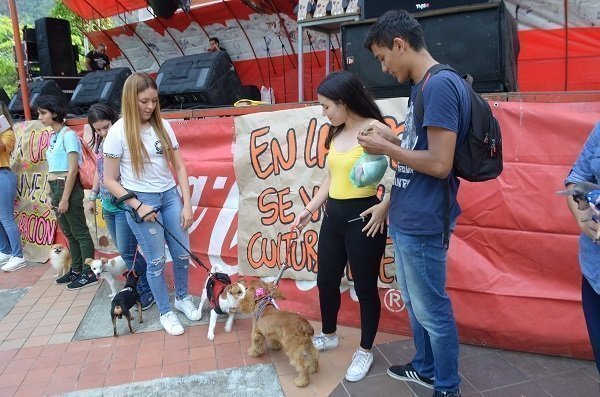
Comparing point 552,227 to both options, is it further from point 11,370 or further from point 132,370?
point 11,370

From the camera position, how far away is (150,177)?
3.19 m

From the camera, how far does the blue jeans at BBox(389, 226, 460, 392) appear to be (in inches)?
78.4

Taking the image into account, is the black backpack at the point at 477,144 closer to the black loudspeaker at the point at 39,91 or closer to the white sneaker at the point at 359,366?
the white sneaker at the point at 359,366

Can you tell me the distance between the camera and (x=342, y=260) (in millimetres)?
2650

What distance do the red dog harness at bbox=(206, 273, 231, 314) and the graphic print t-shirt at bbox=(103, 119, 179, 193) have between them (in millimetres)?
786

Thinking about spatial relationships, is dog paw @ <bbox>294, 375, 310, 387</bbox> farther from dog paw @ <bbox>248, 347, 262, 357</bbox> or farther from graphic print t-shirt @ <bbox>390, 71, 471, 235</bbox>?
graphic print t-shirt @ <bbox>390, 71, 471, 235</bbox>

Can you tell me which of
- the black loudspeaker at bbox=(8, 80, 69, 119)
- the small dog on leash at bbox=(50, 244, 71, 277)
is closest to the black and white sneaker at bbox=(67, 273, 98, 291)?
the small dog on leash at bbox=(50, 244, 71, 277)

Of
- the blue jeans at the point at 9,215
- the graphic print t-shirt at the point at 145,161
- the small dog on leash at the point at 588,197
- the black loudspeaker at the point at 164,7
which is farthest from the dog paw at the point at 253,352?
the black loudspeaker at the point at 164,7

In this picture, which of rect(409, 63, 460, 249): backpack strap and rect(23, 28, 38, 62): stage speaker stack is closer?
rect(409, 63, 460, 249): backpack strap

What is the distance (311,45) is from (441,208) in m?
8.36

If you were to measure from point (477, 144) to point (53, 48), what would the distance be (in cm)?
1080

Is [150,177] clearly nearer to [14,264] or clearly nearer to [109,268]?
[109,268]

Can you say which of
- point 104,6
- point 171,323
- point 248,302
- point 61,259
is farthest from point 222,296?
point 104,6

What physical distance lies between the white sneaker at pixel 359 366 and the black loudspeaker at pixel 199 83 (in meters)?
4.10
